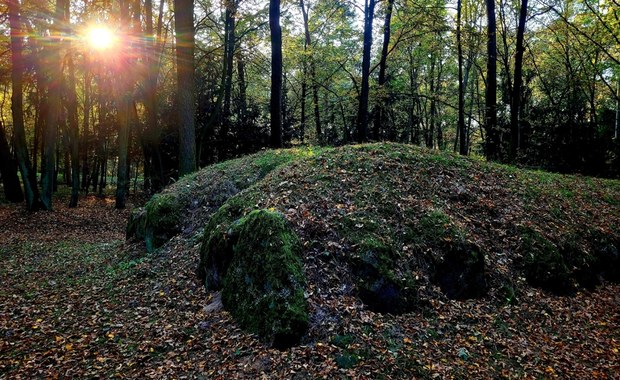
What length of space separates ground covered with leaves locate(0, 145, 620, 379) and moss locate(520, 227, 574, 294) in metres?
0.19

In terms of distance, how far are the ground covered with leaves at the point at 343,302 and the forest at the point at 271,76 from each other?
21.2 ft

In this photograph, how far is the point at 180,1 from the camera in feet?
41.1

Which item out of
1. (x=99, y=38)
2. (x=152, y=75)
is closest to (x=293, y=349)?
(x=152, y=75)

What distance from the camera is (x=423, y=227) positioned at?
6.15 m

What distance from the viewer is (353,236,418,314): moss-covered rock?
5090 millimetres

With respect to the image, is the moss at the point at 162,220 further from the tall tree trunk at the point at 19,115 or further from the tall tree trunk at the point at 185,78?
the tall tree trunk at the point at 19,115

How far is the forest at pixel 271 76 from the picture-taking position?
14.6 metres

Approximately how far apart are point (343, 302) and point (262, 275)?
1.14 m

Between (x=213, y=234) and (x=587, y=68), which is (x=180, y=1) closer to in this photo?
(x=213, y=234)

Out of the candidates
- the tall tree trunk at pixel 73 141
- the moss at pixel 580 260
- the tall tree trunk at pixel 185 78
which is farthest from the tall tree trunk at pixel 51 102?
the moss at pixel 580 260

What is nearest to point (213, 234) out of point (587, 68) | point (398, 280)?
point (398, 280)

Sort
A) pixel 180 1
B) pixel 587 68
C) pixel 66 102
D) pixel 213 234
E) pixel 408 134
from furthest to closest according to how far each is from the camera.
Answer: pixel 408 134, pixel 587 68, pixel 66 102, pixel 180 1, pixel 213 234

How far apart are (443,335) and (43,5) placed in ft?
64.9

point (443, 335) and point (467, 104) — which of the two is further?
point (467, 104)
